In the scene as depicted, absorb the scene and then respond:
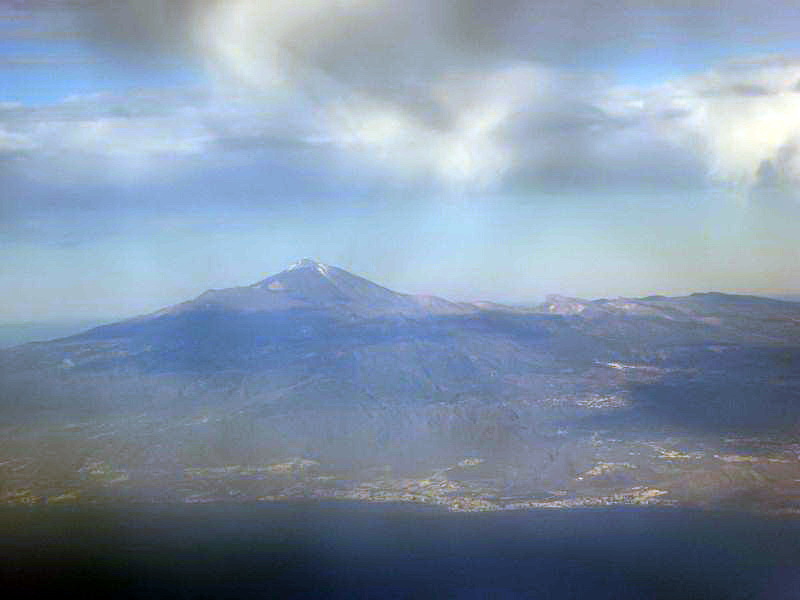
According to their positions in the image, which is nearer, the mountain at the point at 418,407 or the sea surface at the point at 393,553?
the sea surface at the point at 393,553

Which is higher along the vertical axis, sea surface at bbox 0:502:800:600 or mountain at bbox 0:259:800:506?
mountain at bbox 0:259:800:506

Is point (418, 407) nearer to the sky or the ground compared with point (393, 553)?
nearer to the sky

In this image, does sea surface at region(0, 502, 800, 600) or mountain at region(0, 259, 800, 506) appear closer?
sea surface at region(0, 502, 800, 600)

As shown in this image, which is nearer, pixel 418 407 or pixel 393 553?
pixel 393 553

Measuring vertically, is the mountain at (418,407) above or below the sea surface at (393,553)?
above
